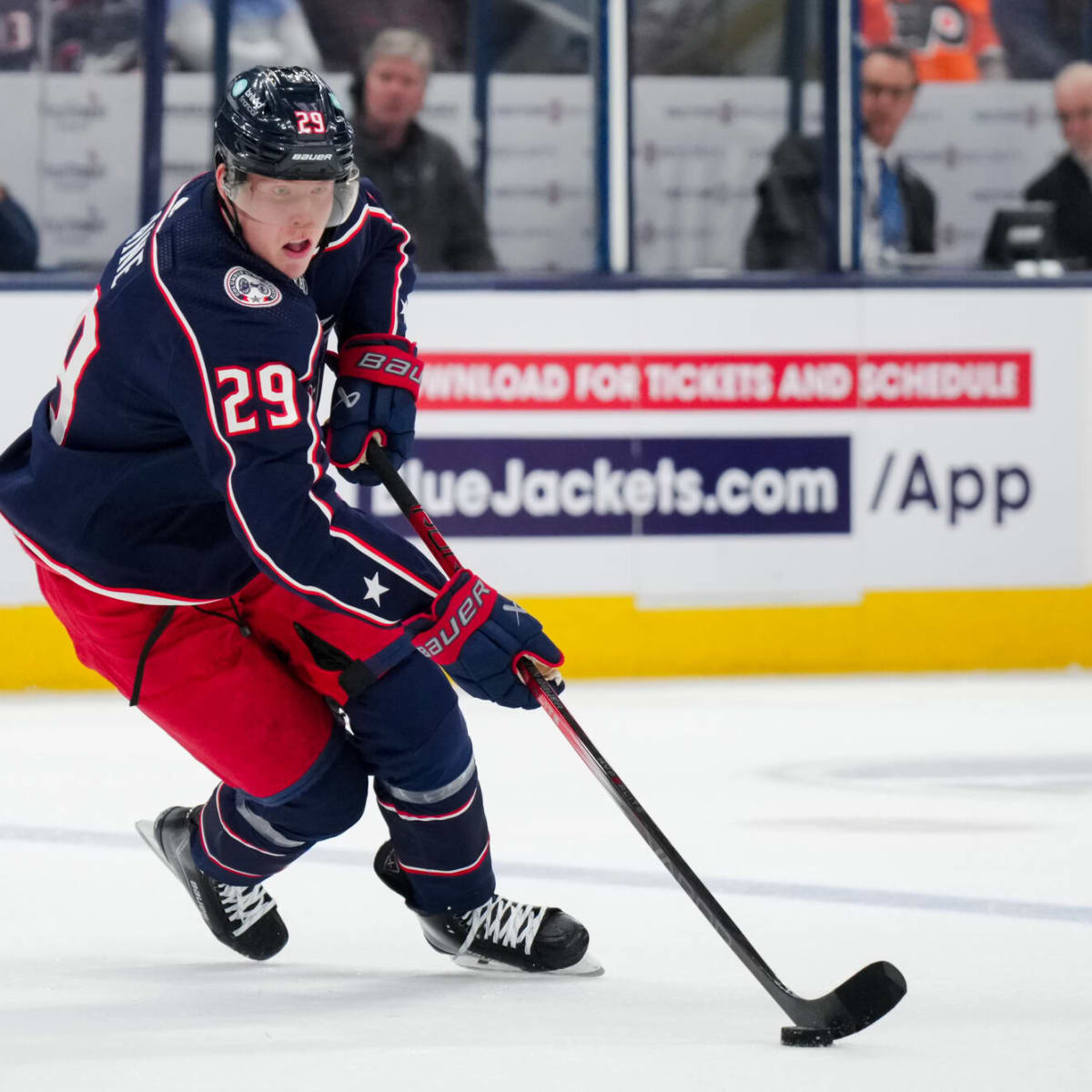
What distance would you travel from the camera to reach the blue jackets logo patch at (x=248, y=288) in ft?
7.36

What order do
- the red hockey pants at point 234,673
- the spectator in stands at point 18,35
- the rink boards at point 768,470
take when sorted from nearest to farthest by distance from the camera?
the red hockey pants at point 234,673, the spectator in stands at point 18,35, the rink boards at point 768,470

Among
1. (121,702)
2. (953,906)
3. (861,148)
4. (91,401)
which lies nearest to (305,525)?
(91,401)

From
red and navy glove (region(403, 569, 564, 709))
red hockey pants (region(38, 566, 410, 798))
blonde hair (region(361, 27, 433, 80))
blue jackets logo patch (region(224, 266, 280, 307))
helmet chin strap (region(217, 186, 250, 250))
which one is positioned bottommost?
red hockey pants (region(38, 566, 410, 798))

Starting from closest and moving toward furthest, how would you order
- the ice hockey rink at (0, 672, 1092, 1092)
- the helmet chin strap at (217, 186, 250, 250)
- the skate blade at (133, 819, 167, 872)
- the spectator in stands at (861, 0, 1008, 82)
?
1. the ice hockey rink at (0, 672, 1092, 1092)
2. the helmet chin strap at (217, 186, 250, 250)
3. the skate blade at (133, 819, 167, 872)
4. the spectator in stands at (861, 0, 1008, 82)

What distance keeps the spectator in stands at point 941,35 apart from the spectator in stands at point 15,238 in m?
2.09

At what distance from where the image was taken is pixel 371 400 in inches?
105

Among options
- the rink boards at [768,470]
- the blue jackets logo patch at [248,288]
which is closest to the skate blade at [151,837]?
the blue jackets logo patch at [248,288]

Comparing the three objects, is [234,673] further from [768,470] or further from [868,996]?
[768,470]

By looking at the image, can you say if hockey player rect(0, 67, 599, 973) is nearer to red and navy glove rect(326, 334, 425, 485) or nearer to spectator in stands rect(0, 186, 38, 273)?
red and navy glove rect(326, 334, 425, 485)

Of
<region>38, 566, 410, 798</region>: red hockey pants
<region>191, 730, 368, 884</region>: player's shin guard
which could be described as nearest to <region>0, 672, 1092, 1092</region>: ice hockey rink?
<region>191, 730, 368, 884</region>: player's shin guard

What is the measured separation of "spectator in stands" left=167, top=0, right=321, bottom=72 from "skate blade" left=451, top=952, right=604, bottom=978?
3069 mm

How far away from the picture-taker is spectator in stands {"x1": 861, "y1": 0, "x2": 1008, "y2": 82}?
548 centimetres

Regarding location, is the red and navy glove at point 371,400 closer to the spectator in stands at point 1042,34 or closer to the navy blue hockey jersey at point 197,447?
the navy blue hockey jersey at point 197,447

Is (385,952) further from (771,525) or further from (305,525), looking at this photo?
(771,525)
